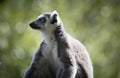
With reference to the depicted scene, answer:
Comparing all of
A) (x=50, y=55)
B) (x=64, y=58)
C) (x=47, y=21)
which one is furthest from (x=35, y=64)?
(x=47, y=21)

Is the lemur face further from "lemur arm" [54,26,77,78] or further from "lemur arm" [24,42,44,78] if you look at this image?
"lemur arm" [24,42,44,78]

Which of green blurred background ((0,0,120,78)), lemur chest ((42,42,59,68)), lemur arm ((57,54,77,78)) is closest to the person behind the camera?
lemur arm ((57,54,77,78))

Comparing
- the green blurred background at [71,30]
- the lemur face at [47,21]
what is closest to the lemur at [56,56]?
the lemur face at [47,21]

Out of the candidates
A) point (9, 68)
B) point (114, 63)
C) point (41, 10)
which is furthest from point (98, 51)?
point (9, 68)

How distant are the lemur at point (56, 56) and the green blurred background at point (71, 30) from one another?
6111 millimetres

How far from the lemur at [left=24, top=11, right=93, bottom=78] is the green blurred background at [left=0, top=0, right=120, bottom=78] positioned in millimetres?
6111

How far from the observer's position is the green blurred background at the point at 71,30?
1723cm

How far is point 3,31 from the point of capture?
18.3m

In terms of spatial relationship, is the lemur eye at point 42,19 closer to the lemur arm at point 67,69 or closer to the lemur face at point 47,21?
the lemur face at point 47,21

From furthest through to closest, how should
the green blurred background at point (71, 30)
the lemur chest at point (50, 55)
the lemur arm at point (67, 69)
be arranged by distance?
1. the green blurred background at point (71, 30)
2. the lemur chest at point (50, 55)
3. the lemur arm at point (67, 69)

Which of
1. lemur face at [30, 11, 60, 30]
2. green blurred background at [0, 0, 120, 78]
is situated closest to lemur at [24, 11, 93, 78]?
Result: lemur face at [30, 11, 60, 30]

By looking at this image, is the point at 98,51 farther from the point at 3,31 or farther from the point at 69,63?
the point at 69,63

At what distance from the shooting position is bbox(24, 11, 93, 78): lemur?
33.2 feet

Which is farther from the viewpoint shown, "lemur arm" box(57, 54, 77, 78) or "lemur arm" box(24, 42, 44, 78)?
"lemur arm" box(24, 42, 44, 78)
